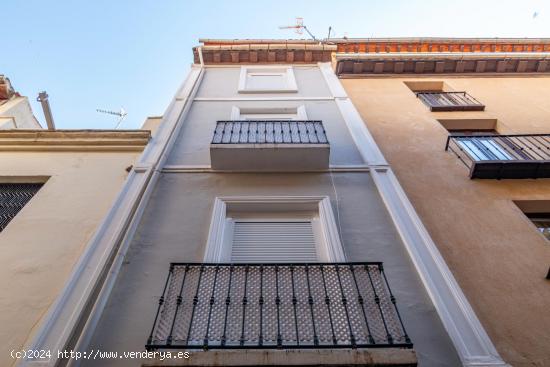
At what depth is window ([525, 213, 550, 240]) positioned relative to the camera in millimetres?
6195

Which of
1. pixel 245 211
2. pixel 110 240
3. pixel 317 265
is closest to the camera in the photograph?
pixel 317 265

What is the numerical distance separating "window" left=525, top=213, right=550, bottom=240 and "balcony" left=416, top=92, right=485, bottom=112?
4.33 metres

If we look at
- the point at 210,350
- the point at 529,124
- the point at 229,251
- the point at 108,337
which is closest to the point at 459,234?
the point at 229,251

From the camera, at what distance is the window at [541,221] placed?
6.19 m

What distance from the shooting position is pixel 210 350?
3250mm

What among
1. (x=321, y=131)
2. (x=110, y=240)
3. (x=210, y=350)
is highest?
(x=321, y=131)

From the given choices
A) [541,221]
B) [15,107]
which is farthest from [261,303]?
[15,107]

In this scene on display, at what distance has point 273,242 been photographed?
5.39 metres

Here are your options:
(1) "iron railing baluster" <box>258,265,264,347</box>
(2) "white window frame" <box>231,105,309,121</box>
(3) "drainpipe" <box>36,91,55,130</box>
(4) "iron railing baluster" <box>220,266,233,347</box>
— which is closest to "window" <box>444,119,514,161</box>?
(2) "white window frame" <box>231,105,309,121</box>

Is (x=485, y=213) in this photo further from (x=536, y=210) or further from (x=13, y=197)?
(x=13, y=197)

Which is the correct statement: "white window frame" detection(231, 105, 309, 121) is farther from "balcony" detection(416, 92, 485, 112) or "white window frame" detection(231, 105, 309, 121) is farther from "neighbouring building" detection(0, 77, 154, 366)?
"balcony" detection(416, 92, 485, 112)

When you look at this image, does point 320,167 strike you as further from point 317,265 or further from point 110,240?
point 110,240

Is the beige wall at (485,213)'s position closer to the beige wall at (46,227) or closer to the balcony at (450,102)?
A: the balcony at (450,102)

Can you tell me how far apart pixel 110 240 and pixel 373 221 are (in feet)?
12.3
